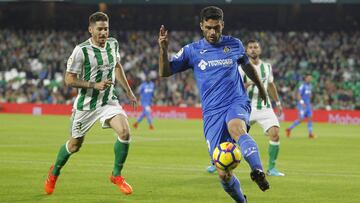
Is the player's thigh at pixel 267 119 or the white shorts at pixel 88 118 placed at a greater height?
the white shorts at pixel 88 118

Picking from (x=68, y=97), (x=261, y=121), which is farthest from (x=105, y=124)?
(x=68, y=97)

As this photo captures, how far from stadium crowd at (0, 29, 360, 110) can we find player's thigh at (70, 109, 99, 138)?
1204 inches

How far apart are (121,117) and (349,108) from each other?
3089cm

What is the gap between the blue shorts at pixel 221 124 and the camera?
29.1 feet

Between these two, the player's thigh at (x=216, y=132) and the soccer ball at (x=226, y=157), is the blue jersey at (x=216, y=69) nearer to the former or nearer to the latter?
the player's thigh at (x=216, y=132)

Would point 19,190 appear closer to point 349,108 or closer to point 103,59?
point 103,59

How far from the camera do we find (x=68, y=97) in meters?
45.7

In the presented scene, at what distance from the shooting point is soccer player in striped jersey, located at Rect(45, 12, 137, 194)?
37.2ft

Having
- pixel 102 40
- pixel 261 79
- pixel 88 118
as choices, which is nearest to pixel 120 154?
pixel 88 118

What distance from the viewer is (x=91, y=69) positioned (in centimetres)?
→ 1149

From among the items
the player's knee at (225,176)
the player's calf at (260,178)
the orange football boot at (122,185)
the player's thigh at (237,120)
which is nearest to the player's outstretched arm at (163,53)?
the player's thigh at (237,120)

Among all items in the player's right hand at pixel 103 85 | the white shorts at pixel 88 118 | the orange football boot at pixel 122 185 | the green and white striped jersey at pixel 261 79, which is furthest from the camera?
the green and white striped jersey at pixel 261 79

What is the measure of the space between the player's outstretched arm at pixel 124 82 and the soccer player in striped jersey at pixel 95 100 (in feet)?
0.99

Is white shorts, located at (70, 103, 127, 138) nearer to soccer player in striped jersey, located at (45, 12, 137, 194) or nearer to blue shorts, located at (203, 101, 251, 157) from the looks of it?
soccer player in striped jersey, located at (45, 12, 137, 194)
